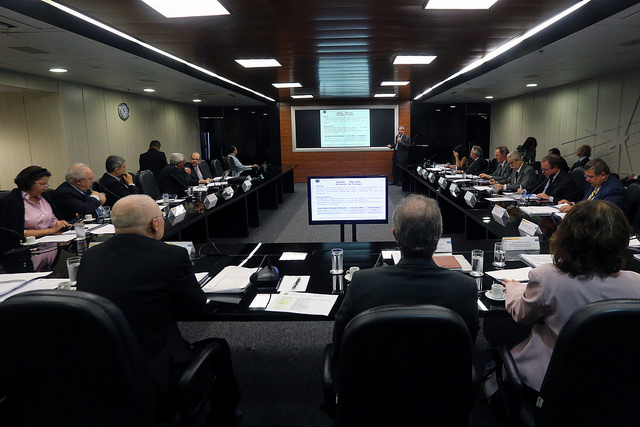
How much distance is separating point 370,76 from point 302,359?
5.64 m

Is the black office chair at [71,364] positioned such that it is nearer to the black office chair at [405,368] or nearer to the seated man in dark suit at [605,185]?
the black office chair at [405,368]

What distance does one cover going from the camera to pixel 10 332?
1.10 meters

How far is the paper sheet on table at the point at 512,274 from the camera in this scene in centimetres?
201

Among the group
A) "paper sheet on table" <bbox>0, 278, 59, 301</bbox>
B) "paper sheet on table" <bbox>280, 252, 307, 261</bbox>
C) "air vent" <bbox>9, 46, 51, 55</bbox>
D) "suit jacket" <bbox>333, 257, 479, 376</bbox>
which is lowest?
"paper sheet on table" <bbox>280, 252, 307, 261</bbox>

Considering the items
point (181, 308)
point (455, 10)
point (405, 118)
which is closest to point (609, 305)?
point (181, 308)

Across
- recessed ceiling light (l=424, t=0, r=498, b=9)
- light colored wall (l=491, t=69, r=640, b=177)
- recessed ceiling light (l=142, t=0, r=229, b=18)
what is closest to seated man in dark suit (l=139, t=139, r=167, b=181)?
recessed ceiling light (l=142, t=0, r=229, b=18)

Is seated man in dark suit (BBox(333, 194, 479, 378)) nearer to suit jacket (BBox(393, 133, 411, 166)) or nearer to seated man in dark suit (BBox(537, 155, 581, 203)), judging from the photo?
seated man in dark suit (BBox(537, 155, 581, 203))

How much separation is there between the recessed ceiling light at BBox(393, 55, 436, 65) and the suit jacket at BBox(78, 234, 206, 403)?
4.65 meters

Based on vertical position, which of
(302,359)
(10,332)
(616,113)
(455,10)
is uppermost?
(455,10)

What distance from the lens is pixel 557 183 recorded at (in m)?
4.73

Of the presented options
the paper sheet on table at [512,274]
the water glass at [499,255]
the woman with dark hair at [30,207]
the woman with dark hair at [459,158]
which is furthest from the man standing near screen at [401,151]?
the paper sheet on table at [512,274]

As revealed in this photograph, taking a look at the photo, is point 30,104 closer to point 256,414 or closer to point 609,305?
point 256,414

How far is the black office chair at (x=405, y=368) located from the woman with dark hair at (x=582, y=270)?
45cm

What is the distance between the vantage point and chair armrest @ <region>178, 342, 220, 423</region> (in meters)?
1.38
